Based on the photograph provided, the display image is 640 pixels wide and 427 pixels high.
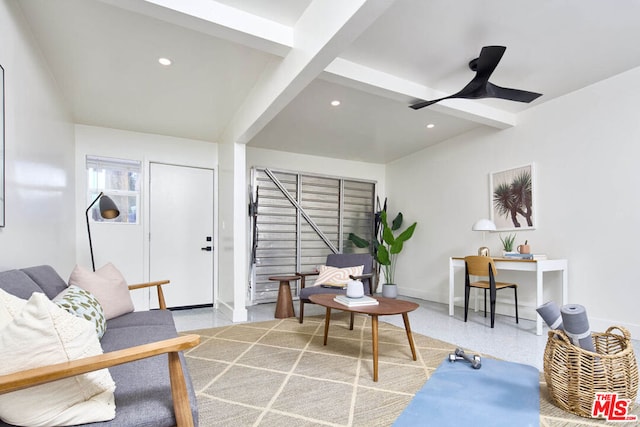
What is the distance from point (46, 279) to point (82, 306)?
379 millimetres

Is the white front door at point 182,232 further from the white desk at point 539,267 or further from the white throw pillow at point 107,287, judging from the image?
the white desk at point 539,267

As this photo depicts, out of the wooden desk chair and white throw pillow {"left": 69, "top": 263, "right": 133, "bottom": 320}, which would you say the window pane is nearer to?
white throw pillow {"left": 69, "top": 263, "right": 133, "bottom": 320}

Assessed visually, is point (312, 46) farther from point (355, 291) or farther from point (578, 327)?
point (578, 327)

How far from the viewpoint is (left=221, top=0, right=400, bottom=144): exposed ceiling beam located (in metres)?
1.72

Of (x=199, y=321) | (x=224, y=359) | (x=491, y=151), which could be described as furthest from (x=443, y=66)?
(x=199, y=321)

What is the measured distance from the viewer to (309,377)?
2158 millimetres

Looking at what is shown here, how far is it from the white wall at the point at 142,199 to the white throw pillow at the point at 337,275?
7.34ft

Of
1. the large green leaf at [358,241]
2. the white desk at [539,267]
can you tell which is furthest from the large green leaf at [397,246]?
the white desk at [539,267]

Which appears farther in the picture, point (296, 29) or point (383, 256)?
point (383, 256)

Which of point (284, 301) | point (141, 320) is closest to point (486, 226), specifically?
point (284, 301)

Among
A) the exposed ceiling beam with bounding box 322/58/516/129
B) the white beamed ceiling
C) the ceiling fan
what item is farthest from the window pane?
the ceiling fan

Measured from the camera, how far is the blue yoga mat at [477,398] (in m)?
1.66

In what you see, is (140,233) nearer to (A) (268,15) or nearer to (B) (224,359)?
(B) (224,359)

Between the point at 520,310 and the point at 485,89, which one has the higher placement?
the point at 485,89
